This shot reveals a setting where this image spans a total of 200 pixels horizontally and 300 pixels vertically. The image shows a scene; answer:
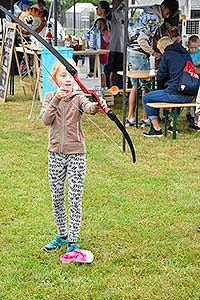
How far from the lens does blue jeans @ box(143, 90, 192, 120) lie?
7129 millimetres

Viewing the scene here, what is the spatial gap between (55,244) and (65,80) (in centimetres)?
108

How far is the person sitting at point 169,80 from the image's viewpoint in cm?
700

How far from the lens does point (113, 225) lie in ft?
13.9

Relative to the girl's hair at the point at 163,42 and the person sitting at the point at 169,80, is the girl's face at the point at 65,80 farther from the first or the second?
the girl's hair at the point at 163,42

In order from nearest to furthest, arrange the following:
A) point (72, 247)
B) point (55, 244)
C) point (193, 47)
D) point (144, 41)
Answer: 1. point (72, 247)
2. point (55, 244)
3. point (144, 41)
4. point (193, 47)

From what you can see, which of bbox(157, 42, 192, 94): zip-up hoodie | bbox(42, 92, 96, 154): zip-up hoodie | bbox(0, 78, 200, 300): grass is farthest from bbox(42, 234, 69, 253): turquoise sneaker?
bbox(157, 42, 192, 94): zip-up hoodie

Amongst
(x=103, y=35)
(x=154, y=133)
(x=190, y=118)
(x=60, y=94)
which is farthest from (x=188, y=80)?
(x=60, y=94)

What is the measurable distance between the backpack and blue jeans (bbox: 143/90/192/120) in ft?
0.35

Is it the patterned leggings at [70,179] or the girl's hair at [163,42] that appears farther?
the girl's hair at [163,42]

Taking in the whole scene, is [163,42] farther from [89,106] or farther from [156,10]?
[89,106]

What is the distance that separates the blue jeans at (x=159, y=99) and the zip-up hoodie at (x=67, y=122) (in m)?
3.71

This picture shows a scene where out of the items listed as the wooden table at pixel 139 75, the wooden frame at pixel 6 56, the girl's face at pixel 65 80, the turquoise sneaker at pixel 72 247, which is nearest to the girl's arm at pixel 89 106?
the girl's face at pixel 65 80

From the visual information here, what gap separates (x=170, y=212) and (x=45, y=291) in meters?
1.52

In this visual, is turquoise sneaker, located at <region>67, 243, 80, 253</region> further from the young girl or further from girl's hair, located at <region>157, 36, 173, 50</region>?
girl's hair, located at <region>157, 36, 173, 50</region>
